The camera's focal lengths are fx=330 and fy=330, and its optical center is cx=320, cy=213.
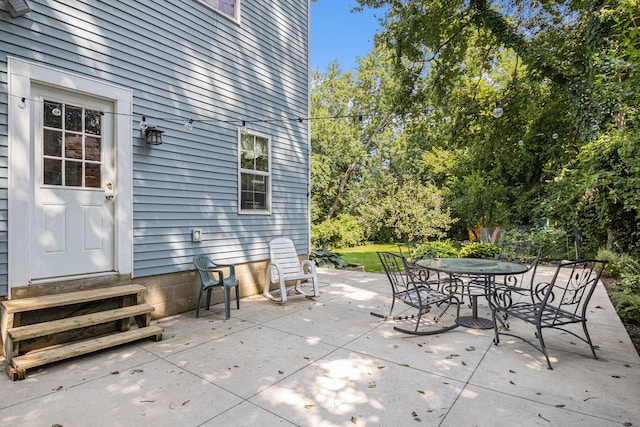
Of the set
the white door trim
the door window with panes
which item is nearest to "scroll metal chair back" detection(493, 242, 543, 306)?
the door window with panes

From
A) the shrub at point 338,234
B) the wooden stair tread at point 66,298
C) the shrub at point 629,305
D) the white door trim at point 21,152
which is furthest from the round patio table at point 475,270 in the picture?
the shrub at point 338,234

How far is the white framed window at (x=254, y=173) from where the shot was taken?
5.54 m

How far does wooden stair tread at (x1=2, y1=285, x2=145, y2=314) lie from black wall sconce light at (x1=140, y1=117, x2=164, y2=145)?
179cm

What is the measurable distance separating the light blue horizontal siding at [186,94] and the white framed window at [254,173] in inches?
5.1

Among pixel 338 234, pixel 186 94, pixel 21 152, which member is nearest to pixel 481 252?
pixel 338 234

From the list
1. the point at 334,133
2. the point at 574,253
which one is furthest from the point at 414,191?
the point at 334,133

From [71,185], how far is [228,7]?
3.70 m

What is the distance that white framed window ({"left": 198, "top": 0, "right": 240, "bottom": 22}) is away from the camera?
5127 millimetres

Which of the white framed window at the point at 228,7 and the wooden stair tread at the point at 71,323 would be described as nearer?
the wooden stair tread at the point at 71,323

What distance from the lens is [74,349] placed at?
2.99m

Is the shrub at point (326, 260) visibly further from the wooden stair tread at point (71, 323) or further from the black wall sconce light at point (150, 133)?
the wooden stair tread at point (71, 323)

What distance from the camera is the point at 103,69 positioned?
3.83 meters

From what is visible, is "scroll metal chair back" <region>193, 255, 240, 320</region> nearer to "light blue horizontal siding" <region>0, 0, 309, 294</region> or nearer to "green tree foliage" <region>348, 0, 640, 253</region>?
"light blue horizontal siding" <region>0, 0, 309, 294</region>

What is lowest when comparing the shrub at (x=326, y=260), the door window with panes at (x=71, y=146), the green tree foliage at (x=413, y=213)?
the shrub at (x=326, y=260)
